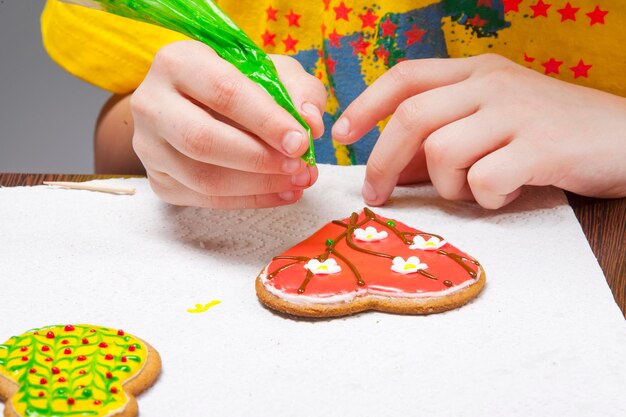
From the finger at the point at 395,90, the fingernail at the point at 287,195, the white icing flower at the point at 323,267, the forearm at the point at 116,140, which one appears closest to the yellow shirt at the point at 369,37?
the forearm at the point at 116,140

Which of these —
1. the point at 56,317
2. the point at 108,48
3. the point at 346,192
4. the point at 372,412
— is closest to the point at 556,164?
the point at 346,192

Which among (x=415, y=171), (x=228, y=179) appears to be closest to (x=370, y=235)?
(x=228, y=179)

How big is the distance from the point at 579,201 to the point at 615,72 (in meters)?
0.23

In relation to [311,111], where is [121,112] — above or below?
below

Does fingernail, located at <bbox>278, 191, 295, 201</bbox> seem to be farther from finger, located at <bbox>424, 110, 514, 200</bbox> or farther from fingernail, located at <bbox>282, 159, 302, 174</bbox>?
finger, located at <bbox>424, 110, 514, 200</bbox>

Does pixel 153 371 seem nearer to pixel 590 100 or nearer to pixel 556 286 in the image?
pixel 556 286

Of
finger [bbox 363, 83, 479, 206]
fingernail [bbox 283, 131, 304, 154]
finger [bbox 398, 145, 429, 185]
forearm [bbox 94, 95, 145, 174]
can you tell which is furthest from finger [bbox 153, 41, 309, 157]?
forearm [bbox 94, 95, 145, 174]

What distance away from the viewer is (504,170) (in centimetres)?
93

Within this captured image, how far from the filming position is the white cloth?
25.0 inches

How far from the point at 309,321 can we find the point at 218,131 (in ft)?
0.70

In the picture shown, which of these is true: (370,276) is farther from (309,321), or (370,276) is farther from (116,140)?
(116,140)

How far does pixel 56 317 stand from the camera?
76 centimetres

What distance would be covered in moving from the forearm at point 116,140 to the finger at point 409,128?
44 cm

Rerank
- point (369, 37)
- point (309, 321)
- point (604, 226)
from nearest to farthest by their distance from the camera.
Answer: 1. point (309, 321)
2. point (604, 226)
3. point (369, 37)
